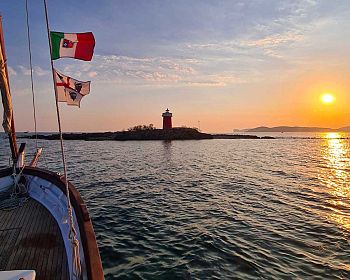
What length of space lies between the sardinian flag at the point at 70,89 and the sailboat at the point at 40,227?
2.71 metres

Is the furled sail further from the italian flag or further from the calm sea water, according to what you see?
the calm sea water

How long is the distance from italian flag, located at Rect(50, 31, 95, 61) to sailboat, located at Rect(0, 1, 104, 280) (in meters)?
3.16

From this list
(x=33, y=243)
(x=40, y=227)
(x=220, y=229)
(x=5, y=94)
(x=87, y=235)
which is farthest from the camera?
(x=220, y=229)

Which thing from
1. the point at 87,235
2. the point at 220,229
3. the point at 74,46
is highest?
the point at 74,46

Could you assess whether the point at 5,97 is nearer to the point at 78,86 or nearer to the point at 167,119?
the point at 78,86

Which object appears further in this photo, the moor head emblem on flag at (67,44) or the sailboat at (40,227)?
the moor head emblem on flag at (67,44)

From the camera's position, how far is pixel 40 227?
275 inches

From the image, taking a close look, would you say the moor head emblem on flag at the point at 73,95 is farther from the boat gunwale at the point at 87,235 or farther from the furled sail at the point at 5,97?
the furled sail at the point at 5,97

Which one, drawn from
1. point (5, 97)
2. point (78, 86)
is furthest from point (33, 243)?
point (5, 97)

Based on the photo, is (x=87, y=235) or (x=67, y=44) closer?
(x=87, y=235)

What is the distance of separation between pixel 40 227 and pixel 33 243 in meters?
0.91

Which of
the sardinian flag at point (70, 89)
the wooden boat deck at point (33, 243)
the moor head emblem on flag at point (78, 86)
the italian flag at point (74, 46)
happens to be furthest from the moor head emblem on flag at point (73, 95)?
the wooden boat deck at point (33, 243)

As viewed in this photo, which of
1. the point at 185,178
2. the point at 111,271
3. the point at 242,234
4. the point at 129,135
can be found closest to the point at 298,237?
the point at 242,234

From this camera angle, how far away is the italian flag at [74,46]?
6133 millimetres
